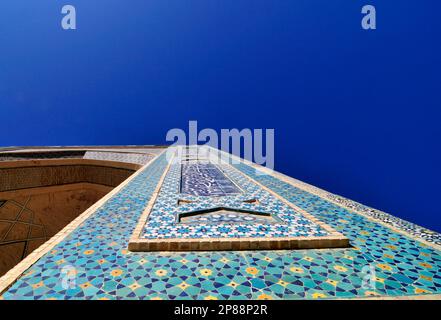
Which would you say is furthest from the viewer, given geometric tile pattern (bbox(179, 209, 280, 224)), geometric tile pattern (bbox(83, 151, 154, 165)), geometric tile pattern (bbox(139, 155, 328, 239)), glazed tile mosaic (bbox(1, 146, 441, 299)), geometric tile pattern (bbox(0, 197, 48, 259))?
geometric tile pattern (bbox(83, 151, 154, 165))

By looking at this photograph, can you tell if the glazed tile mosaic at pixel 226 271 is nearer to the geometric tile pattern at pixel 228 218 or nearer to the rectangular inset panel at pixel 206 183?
the geometric tile pattern at pixel 228 218

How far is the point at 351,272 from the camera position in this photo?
1442 mm

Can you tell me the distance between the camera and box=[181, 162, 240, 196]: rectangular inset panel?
3176mm

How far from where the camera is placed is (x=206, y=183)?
369 centimetres

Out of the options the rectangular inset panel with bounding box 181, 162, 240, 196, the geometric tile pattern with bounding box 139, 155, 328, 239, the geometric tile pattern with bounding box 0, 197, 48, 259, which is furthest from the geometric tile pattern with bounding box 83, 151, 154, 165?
the geometric tile pattern with bounding box 139, 155, 328, 239

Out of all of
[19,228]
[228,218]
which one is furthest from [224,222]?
[19,228]

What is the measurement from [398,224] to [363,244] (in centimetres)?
81

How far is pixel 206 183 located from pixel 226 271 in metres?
2.29

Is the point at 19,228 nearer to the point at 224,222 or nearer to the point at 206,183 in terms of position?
the point at 206,183

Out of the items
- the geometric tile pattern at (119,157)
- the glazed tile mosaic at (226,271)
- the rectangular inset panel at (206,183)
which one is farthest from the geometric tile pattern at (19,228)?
the glazed tile mosaic at (226,271)

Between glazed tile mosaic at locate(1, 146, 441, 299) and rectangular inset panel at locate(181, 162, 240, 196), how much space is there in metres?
1.25

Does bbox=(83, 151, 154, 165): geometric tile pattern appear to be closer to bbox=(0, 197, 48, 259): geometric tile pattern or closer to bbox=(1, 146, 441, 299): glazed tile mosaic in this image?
bbox=(0, 197, 48, 259): geometric tile pattern
